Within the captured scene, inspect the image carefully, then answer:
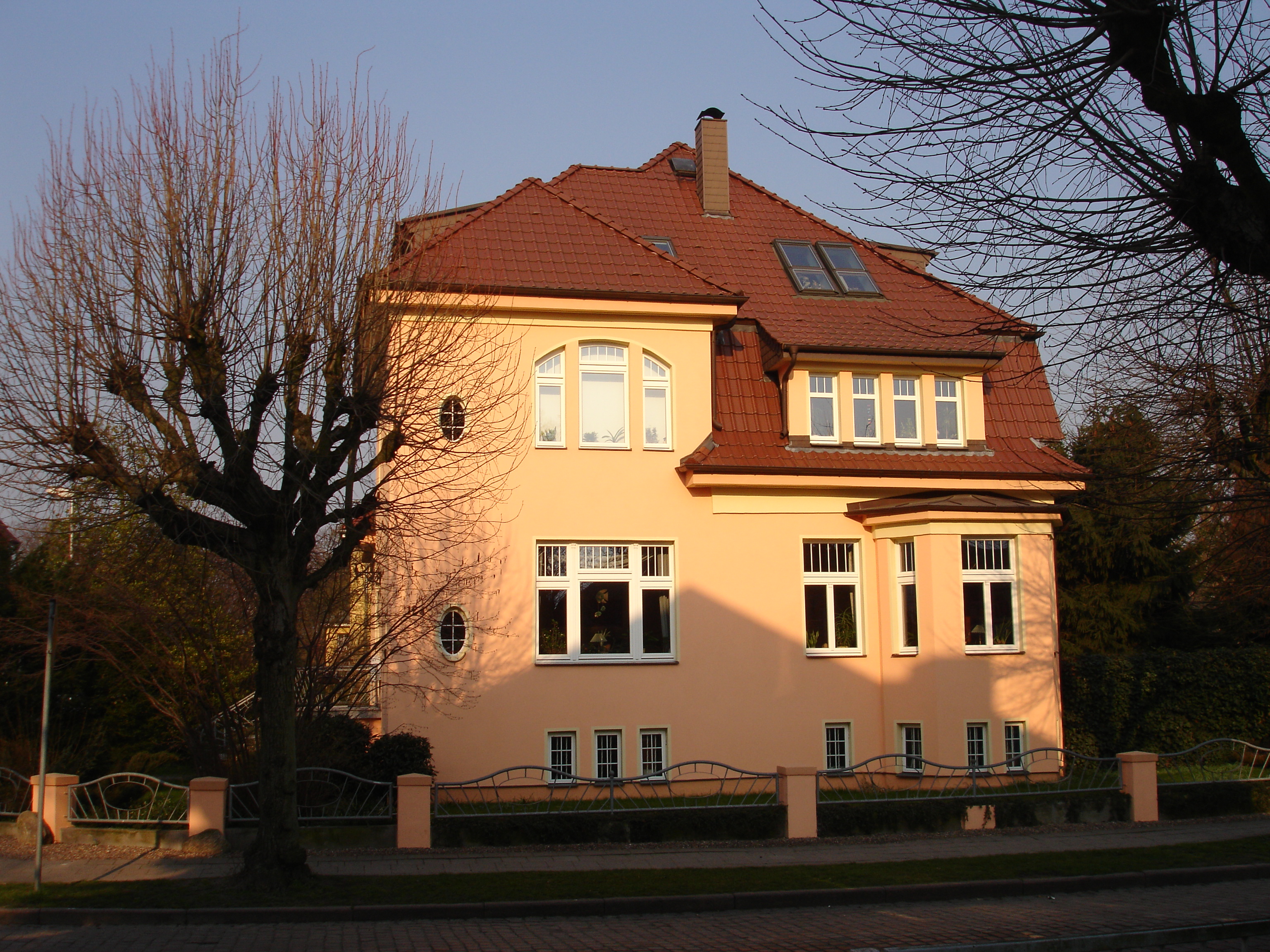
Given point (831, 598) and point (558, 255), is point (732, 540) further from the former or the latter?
point (558, 255)

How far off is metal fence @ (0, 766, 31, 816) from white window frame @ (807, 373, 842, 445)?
1255 centimetres

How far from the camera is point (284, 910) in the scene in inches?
369

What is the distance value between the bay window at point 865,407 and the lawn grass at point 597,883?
798cm

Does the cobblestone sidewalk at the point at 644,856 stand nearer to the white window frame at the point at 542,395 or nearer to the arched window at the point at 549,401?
the white window frame at the point at 542,395

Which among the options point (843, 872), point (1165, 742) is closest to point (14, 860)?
point (843, 872)

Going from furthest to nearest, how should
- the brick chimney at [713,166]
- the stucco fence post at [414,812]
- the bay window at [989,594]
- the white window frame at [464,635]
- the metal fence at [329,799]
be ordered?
the brick chimney at [713,166]
the bay window at [989,594]
the white window frame at [464,635]
the metal fence at [329,799]
the stucco fence post at [414,812]

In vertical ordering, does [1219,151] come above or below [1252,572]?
above

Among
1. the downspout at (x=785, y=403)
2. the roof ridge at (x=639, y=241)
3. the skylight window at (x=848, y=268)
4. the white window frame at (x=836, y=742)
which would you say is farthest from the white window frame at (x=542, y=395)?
the skylight window at (x=848, y=268)

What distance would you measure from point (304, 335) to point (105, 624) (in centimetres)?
788

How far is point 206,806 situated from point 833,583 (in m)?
10.2

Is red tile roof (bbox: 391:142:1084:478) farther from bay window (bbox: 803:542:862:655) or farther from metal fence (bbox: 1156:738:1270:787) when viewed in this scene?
metal fence (bbox: 1156:738:1270:787)

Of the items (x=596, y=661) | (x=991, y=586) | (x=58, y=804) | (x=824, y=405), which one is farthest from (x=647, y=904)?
(x=824, y=405)

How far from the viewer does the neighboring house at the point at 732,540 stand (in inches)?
663

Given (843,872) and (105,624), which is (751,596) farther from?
(105,624)
